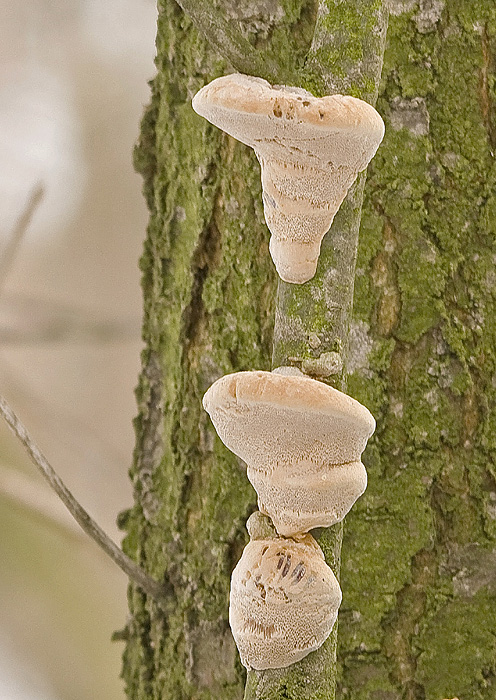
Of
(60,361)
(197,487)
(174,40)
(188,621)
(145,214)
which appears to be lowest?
(60,361)

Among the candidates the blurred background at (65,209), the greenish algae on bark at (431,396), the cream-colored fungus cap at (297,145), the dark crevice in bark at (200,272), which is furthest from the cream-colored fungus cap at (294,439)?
the blurred background at (65,209)

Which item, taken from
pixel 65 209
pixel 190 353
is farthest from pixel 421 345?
pixel 65 209

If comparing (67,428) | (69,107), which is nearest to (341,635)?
(67,428)

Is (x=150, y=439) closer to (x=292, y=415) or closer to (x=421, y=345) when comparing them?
(x=421, y=345)

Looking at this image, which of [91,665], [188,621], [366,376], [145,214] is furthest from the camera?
[145,214]

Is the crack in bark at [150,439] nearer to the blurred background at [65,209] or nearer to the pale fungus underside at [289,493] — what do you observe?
the pale fungus underside at [289,493]

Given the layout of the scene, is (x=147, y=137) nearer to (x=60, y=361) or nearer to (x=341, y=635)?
(x=341, y=635)
